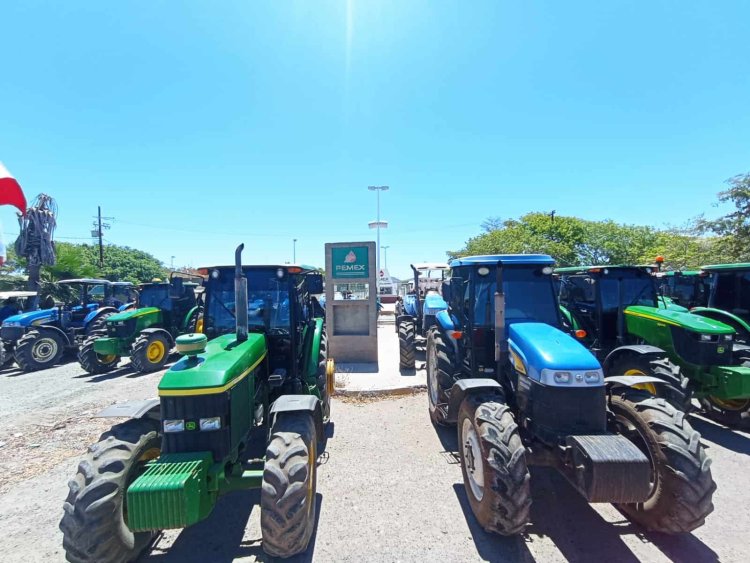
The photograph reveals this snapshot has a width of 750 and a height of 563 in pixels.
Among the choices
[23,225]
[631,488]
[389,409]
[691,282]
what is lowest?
[389,409]

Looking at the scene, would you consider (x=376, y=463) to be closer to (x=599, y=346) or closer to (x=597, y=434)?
(x=597, y=434)

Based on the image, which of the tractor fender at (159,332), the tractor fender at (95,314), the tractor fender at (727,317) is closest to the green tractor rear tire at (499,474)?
the tractor fender at (727,317)

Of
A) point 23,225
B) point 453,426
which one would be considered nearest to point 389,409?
point 453,426

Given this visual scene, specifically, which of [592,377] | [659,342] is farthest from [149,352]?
[659,342]

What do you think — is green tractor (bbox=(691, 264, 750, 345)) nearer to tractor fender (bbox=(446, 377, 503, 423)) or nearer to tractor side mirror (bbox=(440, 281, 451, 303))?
tractor side mirror (bbox=(440, 281, 451, 303))

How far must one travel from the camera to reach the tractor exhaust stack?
10.7 feet

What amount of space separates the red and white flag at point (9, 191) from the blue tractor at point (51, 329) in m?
5.78

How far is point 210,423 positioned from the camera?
2.66m

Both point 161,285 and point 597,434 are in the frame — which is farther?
point 161,285

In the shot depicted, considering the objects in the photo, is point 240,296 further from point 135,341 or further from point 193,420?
point 135,341

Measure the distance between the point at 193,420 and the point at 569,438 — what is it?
9.58 feet

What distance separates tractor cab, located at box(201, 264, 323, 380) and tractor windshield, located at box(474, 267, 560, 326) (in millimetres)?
2273

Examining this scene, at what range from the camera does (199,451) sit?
8.73 ft

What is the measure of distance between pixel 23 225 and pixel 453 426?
59.4ft
